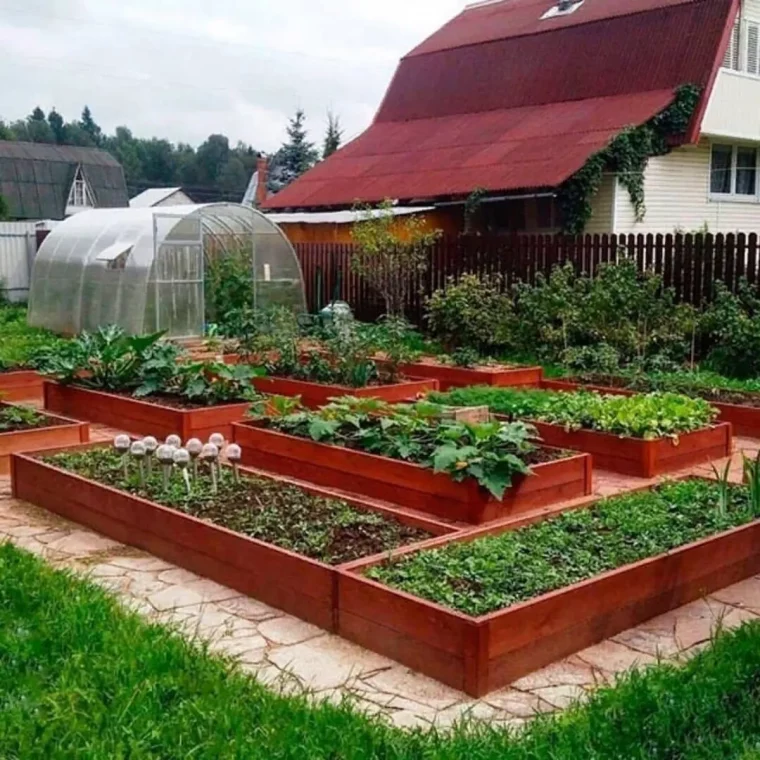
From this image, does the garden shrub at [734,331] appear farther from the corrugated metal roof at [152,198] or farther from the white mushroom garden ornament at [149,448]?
the corrugated metal roof at [152,198]

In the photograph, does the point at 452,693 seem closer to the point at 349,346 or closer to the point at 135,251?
the point at 349,346

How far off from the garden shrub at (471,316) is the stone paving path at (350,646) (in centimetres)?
808

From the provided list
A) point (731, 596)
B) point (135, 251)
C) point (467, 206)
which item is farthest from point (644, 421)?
point (467, 206)

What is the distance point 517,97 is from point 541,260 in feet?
31.3

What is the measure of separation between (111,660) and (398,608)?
3.63 ft

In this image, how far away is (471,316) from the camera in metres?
12.8

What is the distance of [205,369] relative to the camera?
896 cm

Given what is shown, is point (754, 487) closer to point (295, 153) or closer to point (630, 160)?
point (630, 160)

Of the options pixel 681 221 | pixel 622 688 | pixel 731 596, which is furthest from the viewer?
pixel 681 221

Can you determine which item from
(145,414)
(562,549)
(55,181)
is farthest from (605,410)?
(55,181)

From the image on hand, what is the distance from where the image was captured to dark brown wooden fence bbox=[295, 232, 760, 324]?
1220 cm

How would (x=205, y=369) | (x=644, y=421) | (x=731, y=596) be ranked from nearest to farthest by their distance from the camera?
(x=731, y=596), (x=644, y=421), (x=205, y=369)

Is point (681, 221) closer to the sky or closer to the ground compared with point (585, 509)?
closer to the sky

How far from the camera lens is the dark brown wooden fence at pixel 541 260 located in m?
12.2
